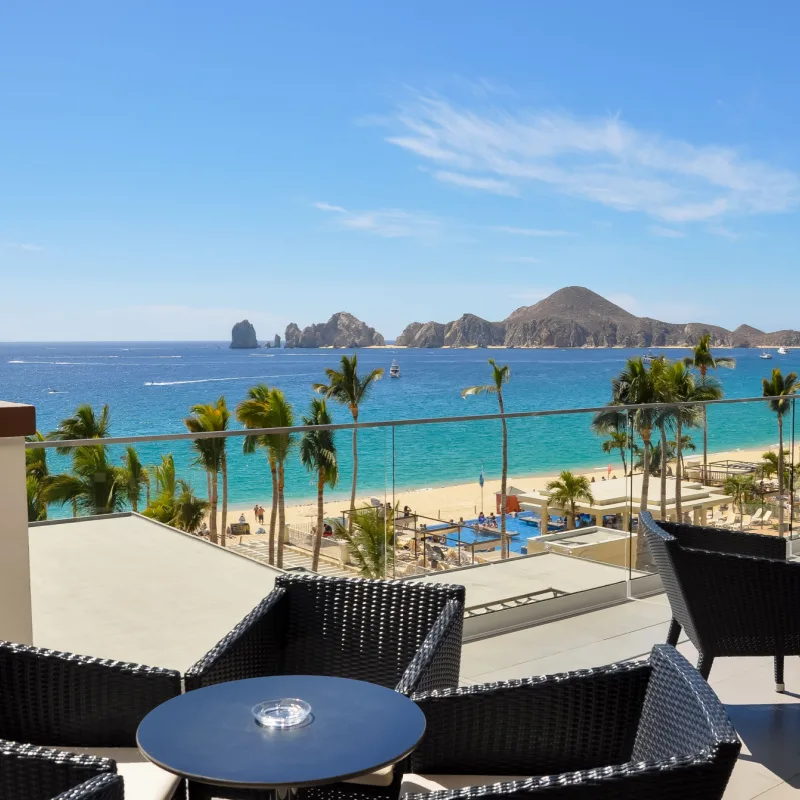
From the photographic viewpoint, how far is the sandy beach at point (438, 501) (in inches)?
153

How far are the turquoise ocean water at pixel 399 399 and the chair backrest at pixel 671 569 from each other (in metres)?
1.18

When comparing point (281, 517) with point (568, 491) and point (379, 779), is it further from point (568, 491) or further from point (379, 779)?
point (379, 779)

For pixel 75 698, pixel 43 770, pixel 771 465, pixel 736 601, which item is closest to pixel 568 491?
pixel 736 601

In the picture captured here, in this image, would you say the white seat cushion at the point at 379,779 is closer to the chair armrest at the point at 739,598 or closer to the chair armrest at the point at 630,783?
the chair armrest at the point at 630,783

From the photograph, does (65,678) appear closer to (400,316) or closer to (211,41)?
(211,41)

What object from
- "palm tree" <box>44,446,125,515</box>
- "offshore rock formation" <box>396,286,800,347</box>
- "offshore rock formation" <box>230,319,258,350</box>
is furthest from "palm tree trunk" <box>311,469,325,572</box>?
"offshore rock formation" <box>230,319,258,350</box>

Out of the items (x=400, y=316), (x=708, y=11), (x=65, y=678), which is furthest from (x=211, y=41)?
(x=65, y=678)

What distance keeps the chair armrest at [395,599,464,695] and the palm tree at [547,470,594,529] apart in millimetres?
2257

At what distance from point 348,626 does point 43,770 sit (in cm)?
115

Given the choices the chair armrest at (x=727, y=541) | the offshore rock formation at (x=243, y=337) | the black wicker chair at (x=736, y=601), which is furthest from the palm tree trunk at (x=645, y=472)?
the offshore rock formation at (x=243, y=337)

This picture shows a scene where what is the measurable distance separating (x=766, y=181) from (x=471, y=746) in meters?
86.3

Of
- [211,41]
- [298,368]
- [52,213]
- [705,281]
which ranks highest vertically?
[211,41]

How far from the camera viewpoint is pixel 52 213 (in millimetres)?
80500

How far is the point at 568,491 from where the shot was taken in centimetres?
476
